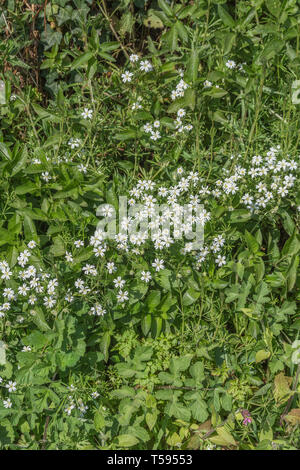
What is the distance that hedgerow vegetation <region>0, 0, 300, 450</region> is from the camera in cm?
271

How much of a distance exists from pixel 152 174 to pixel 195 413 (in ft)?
4.72

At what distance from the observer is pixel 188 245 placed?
288 cm

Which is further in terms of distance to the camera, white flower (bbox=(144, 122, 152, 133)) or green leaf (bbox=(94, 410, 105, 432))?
white flower (bbox=(144, 122, 152, 133))

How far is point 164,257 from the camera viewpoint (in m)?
2.91

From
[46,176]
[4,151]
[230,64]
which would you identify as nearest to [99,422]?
[46,176]

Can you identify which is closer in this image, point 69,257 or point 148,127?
point 69,257

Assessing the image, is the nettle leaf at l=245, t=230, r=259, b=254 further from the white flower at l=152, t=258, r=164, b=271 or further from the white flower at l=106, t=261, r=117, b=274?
the white flower at l=106, t=261, r=117, b=274

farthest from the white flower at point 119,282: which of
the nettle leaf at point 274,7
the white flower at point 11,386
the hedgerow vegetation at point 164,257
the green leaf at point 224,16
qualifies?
the nettle leaf at point 274,7

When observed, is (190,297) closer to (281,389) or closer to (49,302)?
(281,389)

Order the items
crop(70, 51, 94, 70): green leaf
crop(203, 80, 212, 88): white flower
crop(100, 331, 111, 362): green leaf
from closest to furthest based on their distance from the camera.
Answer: crop(100, 331, 111, 362): green leaf → crop(70, 51, 94, 70): green leaf → crop(203, 80, 212, 88): white flower

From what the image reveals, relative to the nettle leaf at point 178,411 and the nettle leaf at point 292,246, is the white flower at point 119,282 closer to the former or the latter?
the nettle leaf at point 178,411

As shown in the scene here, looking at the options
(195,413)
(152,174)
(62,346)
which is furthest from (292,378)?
(152,174)

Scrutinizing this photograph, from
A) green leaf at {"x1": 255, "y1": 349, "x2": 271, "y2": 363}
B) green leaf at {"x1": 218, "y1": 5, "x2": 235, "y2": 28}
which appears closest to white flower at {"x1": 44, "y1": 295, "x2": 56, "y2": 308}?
green leaf at {"x1": 255, "y1": 349, "x2": 271, "y2": 363}
